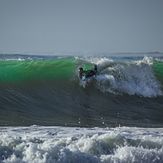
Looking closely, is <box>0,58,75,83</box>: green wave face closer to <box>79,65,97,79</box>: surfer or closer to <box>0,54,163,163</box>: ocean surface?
<box>0,54,163,163</box>: ocean surface

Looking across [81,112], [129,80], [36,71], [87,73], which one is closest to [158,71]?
[129,80]

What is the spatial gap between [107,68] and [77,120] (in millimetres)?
7134

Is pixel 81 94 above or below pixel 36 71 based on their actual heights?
below

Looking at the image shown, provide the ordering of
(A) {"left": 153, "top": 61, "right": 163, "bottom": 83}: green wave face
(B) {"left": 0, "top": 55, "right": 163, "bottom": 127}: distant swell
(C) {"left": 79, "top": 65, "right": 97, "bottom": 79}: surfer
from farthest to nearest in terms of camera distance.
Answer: (A) {"left": 153, "top": 61, "right": 163, "bottom": 83}: green wave face < (C) {"left": 79, "top": 65, "right": 97, "bottom": 79}: surfer < (B) {"left": 0, "top": 55, "right": 163, "bottom": 127}: distant swell

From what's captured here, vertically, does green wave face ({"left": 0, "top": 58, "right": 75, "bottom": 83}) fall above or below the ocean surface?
above

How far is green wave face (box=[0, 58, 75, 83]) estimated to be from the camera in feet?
60.2

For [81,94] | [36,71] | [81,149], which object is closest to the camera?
[81,149]

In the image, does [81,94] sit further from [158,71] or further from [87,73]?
[158,71]

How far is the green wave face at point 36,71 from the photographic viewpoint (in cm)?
1836

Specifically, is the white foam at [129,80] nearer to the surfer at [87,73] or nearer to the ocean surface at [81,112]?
the ocean surface at [81,112]

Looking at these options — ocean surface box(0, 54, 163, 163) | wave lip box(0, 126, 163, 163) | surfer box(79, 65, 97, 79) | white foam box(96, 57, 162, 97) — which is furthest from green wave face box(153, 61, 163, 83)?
wave lip box(0, 126, 163, 163)

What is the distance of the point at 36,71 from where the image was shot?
19703 mm

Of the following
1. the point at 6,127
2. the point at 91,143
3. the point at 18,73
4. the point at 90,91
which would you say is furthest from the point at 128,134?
the point at 18,73

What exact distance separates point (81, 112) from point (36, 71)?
23.5 feet
